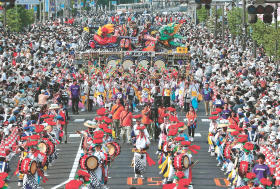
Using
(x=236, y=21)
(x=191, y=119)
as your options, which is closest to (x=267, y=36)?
(x=236, y=21)

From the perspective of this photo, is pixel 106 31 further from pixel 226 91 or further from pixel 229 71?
pixel 226 91

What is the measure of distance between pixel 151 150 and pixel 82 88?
1092 cm

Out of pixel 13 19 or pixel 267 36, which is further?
pixel 13 19

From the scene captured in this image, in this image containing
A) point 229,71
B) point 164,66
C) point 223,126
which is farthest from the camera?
point 164,66

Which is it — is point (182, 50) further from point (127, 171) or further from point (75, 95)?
point (127, 171)

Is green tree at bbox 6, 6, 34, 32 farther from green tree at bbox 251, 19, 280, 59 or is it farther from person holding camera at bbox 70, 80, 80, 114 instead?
person holding camera at bbox 70, 80, 80, 114

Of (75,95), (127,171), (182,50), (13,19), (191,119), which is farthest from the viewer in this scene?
(13,19)

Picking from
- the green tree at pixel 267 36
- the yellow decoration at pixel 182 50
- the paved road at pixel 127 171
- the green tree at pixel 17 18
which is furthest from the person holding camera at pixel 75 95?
the green tree at pixel 17 18

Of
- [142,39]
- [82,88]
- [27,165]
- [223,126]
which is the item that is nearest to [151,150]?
[223,126]

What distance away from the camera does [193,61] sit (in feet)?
173

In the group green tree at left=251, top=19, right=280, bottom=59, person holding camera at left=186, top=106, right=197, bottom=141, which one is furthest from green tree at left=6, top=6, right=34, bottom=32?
person holding camera at left=186, top=106, right=197, bottom=141

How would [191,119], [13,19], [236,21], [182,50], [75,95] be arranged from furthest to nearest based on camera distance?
[13,19]
[236,21]
[182,50]
[75,95]
[191,119]

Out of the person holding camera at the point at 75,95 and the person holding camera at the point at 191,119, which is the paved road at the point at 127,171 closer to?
the person holding camera at the point at 191,119

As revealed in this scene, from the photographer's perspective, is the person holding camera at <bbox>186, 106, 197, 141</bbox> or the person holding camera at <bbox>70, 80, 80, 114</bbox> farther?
the person holding camera at <bbox>70, 80, 80, 114</bbox>
